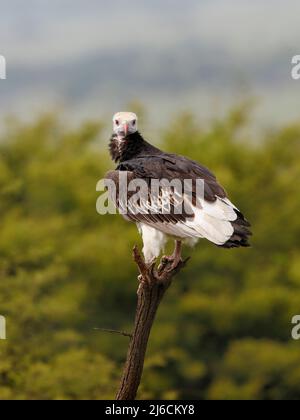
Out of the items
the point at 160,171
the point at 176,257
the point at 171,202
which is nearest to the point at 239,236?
the point at 176,257

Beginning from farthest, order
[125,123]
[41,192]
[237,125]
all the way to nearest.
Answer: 1. [237,125]
2. [41,192]
3. [125,123]

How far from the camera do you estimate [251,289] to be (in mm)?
35719

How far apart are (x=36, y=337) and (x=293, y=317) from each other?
10520 mm

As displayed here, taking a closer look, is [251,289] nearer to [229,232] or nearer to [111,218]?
[111,218]

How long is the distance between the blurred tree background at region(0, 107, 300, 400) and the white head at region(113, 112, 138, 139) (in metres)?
17.2

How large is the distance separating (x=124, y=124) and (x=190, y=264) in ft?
81.0

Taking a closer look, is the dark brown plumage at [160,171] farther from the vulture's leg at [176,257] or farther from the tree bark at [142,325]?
the tree bark at [142,325]

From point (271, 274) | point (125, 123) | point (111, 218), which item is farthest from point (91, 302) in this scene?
point (125, 123)

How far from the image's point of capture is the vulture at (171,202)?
1055cm

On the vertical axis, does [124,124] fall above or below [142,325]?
above

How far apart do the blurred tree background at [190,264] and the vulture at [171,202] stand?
57.1 ft

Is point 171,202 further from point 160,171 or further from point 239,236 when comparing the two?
point 239,236

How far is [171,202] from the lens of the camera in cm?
1115

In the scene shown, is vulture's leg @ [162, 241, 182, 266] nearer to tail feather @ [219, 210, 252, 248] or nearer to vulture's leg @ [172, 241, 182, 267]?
vulture's leg @ [172, 241, 182, 267]
